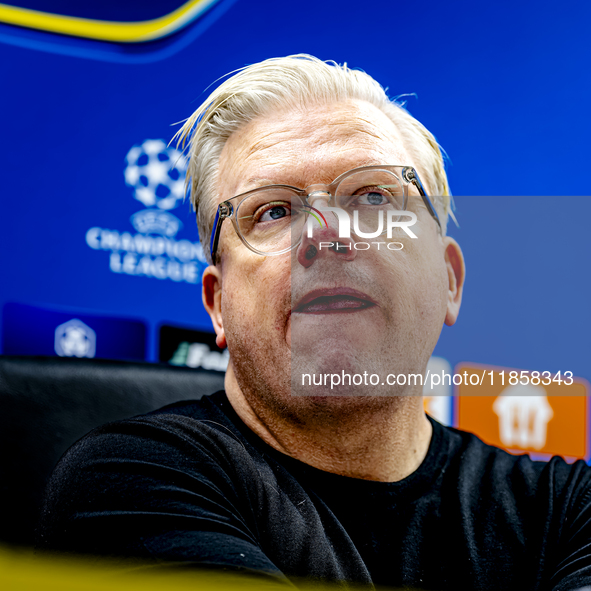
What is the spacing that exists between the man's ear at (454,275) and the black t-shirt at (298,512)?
16 cm

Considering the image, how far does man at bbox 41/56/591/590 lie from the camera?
0.50 m

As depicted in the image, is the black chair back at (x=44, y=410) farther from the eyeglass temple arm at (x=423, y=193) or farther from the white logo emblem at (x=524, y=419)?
the white logo emblem at (x=524, y=419)

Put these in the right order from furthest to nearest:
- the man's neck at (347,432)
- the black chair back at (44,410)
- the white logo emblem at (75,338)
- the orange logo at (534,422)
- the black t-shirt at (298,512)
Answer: the white logo emblem at (75,338)
the orange logo at (534,422)
the black chair back at (44,410)
the man's neck at (347,432)
the black t-shirt at (298,512)

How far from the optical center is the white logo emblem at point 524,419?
0.99 m

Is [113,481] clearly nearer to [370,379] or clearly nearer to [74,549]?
[74,549]

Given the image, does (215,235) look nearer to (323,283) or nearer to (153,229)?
(323,283)

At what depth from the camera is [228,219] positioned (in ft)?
2.06

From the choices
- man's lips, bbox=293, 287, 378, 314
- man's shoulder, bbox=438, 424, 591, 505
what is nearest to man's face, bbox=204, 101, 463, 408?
man's lips, bbox=293, 287, 378, 314

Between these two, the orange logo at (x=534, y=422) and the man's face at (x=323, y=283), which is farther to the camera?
the orange logo at (x=534, y=422)

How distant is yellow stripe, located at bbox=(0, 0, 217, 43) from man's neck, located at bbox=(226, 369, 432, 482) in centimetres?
89

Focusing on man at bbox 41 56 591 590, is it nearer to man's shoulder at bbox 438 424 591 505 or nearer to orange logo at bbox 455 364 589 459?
man's shoulder at bbox 438 424 591 505

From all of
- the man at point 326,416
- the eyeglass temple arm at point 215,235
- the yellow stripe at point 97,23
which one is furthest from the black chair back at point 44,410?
the yellow stripe at point 97,23

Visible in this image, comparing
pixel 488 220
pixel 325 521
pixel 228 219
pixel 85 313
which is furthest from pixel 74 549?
pixel 85 313

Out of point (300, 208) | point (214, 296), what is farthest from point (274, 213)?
point (214, 296)
